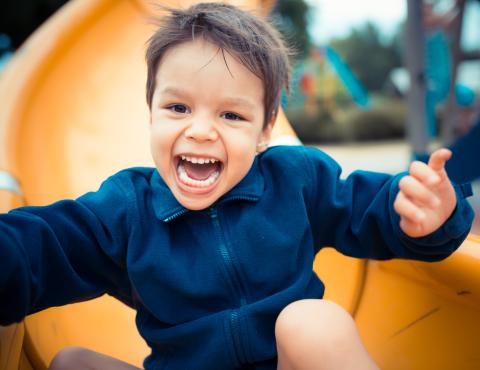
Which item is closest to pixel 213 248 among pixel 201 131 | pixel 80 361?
pixel 201 131

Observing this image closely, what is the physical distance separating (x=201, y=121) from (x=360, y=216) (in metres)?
0.30

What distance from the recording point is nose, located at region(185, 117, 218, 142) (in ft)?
2.66

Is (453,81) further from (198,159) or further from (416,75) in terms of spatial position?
(198,159)

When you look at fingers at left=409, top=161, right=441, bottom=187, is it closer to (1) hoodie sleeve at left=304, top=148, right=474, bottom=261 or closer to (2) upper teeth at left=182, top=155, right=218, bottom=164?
(1) hoodie sleeve at left=304, top=148, right=474, bottom=261

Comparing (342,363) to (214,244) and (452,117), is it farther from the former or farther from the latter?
Result: (452,117)

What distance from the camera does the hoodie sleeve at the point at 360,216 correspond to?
843 millimetres

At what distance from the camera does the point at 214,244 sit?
33.4 inches

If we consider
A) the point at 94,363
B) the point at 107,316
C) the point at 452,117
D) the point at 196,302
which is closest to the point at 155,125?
the point at 196,302

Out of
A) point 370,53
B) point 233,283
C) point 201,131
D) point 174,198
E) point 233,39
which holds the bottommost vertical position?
point 370,53

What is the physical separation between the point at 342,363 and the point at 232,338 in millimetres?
184

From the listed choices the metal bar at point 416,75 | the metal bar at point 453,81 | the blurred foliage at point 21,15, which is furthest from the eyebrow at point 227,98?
the blurred foliage at point 21,15

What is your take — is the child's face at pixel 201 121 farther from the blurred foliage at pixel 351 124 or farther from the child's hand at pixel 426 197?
the blurred foliage at pixel 351 124

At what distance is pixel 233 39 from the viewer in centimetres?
86

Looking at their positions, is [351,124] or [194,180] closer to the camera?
[194,180]
